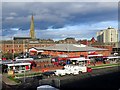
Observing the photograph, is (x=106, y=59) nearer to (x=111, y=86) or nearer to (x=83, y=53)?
(x=83, y=53)

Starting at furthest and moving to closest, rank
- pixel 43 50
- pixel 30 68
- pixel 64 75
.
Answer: pixel 43 50
pixel 30 68
pixel 64 75

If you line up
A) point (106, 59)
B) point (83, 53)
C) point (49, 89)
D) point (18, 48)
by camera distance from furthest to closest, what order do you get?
point (18, 48) → point (83, 53) → point (106, 59) → point (49, 89)

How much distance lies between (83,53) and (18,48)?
20.0m

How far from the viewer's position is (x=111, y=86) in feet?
65.0

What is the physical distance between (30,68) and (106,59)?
16.2 m

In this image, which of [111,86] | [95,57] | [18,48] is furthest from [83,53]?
[111,86]

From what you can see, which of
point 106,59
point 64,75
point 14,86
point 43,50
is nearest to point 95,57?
point 106,59

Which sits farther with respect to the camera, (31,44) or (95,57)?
(31,44)

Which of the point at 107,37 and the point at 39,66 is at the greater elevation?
the point at 107,37

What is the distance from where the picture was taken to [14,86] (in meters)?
18.9

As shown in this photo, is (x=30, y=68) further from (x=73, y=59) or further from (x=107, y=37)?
(x=107, y=37)

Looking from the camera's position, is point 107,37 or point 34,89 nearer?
point 34,89

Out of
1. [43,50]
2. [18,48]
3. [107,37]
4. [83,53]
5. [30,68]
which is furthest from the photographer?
[107,37]

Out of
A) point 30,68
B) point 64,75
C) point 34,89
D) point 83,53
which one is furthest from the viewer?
point 83,53
